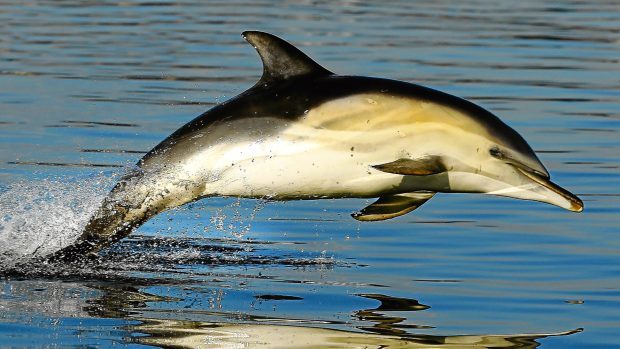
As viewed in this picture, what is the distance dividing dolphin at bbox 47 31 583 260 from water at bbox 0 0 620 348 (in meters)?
0.60

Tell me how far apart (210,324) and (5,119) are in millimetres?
10616

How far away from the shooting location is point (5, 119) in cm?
1922

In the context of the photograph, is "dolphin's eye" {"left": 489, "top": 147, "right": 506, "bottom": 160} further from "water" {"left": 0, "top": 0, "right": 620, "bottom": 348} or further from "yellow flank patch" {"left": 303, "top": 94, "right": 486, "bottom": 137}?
"water" {"left": 0, "top": 0, "right": 620, "bottom": 348}

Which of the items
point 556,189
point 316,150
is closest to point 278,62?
point 316,150

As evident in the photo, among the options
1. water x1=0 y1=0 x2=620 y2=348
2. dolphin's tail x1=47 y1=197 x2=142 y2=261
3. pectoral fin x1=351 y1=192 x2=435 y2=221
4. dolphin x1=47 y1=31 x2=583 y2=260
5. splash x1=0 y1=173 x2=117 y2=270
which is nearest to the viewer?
water x1=0 y1=0 x2=620 y2=348

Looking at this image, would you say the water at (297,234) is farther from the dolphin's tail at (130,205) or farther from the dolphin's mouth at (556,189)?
the dolphin's mouth at (556,189)

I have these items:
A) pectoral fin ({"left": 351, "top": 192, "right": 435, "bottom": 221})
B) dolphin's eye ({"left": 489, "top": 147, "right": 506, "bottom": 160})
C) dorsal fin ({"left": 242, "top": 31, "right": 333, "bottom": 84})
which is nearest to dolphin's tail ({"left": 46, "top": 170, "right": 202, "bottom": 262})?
dorsal fin ({"left": 242, "top": 31, "right": 333, "bottom": 84})

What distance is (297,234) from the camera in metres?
13.1

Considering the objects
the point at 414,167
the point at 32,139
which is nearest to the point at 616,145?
the point at 32,139

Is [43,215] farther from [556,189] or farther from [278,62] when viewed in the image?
[556,189]

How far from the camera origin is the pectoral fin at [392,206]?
1122cm

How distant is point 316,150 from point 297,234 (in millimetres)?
2467

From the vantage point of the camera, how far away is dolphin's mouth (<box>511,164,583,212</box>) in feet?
35.5

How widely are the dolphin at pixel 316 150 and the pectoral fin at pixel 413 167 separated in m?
0.01
